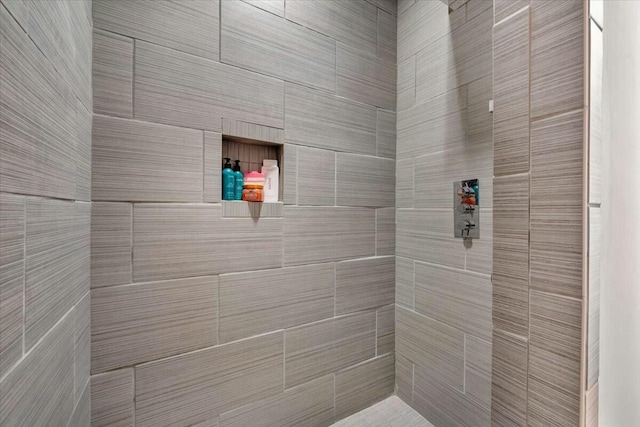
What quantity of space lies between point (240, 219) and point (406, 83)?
1.12m

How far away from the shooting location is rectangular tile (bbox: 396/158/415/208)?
157cm

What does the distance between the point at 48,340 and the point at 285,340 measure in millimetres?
881

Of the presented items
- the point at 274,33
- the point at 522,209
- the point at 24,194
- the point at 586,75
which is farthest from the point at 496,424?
the point at 274,33

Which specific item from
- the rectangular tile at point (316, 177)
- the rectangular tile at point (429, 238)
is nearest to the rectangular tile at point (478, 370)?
the rectangular tile at point (429, 238)

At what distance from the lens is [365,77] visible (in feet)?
5.09

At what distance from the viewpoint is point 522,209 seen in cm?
60

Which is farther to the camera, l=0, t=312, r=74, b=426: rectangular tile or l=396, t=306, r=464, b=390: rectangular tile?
l=396, t=306, r=464, b=390: rectangular tile

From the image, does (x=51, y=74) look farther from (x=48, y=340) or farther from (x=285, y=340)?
(x=285, y=340)

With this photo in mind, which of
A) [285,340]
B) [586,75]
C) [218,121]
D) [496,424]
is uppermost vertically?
[218,121]

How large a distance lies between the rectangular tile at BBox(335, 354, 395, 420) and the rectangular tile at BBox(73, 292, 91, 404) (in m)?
1.02

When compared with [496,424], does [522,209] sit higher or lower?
higher

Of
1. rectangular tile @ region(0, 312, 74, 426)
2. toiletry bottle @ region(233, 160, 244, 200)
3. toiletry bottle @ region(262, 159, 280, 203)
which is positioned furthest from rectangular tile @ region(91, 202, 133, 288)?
toiletry bottle @ region(262, 159, 280, 203)

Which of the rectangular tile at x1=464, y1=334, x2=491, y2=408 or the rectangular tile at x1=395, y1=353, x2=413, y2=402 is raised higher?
Answer: the rectangular tile at x1=464, y1=334, x2=491, y2=408

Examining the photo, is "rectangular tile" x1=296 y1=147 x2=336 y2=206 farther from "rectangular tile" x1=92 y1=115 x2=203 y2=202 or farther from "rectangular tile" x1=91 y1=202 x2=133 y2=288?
"rectangular tile" x1=91 y1=202 x2=133 y2=288
